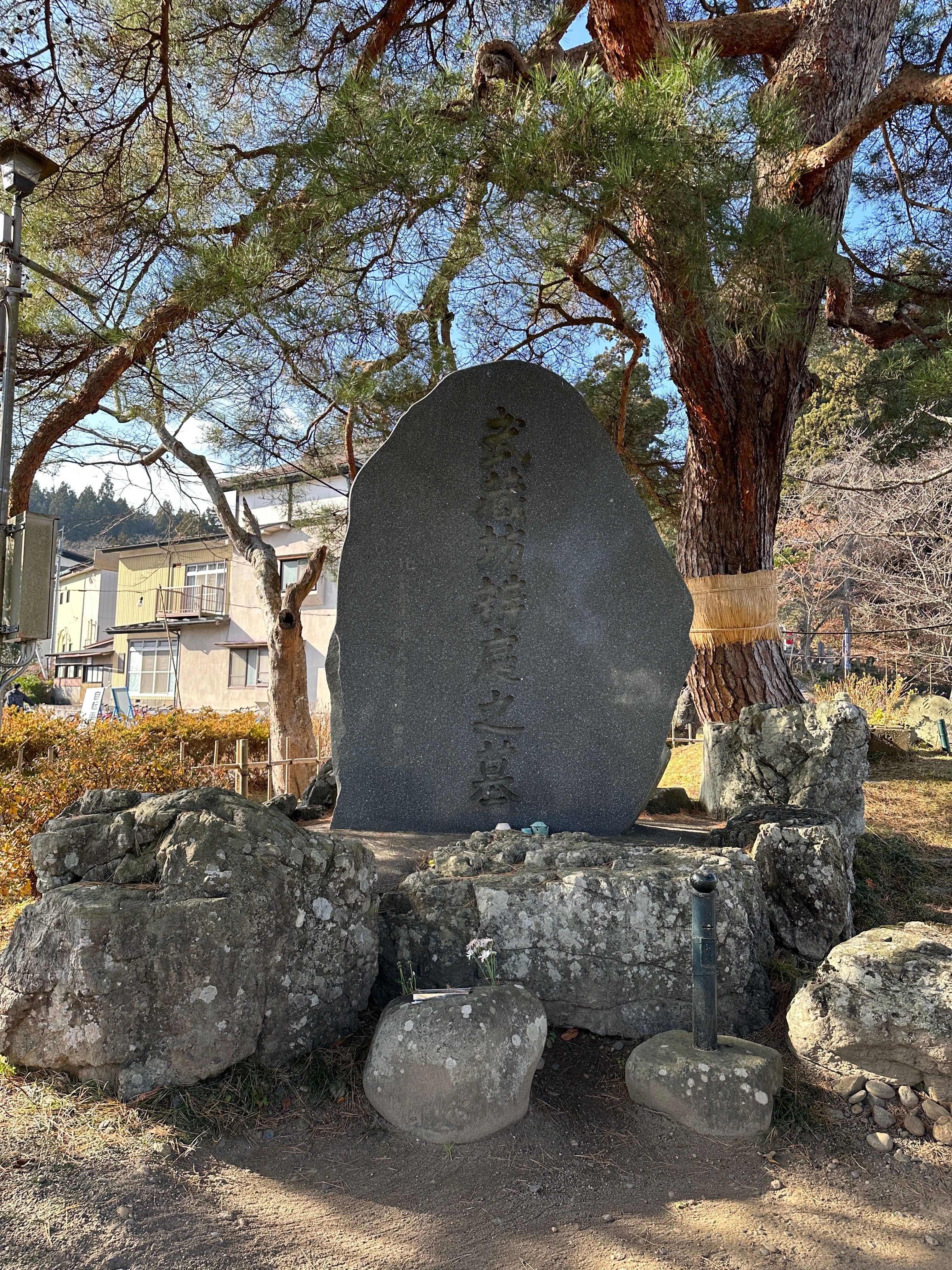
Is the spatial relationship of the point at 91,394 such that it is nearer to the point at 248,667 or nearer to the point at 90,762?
the point at 90,762

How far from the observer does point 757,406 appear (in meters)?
5.48

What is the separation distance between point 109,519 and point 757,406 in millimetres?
6614

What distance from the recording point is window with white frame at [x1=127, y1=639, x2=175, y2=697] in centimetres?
2108

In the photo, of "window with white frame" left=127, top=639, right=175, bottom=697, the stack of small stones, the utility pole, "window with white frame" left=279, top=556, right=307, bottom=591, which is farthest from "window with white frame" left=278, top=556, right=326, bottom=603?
the stack of small stones

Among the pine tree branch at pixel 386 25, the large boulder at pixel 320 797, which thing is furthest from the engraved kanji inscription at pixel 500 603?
the pine tree branch at pixel 386 25

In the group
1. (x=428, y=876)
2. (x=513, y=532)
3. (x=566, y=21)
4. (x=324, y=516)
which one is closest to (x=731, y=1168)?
(x=428, y=876)

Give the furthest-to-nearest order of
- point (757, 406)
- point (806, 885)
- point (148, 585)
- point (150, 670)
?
point (148, 585) < point (150, 670) < point (757, 406) < point (806, 885)

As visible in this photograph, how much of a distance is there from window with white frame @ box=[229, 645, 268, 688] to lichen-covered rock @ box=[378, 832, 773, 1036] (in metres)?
16.8

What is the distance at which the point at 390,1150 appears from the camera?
213 centimetres

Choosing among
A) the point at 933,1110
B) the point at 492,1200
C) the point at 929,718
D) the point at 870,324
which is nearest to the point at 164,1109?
the point at 492,1200

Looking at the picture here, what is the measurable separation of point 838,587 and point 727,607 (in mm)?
10823

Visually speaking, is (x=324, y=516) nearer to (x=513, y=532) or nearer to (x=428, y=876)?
(x=513, y=532)

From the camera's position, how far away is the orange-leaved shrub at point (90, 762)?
4.67 meters

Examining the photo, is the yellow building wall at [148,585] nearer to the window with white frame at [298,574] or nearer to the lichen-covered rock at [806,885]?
the window with white frame at [298,574]
